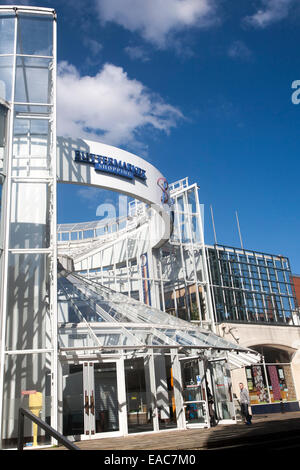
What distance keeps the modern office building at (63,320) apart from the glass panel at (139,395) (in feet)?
0.10

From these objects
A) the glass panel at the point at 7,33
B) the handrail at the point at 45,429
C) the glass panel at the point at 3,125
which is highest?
the glass panel at the point at 7,33

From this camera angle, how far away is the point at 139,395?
1207 cm

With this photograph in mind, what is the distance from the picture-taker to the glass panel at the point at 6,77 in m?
12.8

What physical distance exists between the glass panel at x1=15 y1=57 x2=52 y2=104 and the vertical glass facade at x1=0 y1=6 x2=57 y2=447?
0.10ft

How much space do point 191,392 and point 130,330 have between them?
279 cm

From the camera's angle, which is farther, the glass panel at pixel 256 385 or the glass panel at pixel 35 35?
the glass panel at pixel 256 385

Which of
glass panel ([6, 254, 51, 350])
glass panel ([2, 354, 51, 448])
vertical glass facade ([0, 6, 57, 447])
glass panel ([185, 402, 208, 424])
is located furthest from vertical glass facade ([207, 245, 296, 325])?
glass panel ([2, 354, 51, 448])

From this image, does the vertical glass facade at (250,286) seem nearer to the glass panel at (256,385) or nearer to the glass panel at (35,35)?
the glass panel at (256,385)

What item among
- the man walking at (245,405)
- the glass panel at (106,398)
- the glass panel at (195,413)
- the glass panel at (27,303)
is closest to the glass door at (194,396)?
the glass panel at (195,413)

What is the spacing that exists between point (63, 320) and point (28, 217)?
3.32 meters

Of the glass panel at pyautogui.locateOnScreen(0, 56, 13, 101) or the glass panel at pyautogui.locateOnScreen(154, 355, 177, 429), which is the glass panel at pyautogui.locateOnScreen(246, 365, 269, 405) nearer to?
the glass panel at pyautogui.locateOnScreen(154, 355, 177, 429)

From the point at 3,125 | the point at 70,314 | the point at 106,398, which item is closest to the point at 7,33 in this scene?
the point at 3,125

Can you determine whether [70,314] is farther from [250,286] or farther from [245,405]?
[250,286]
